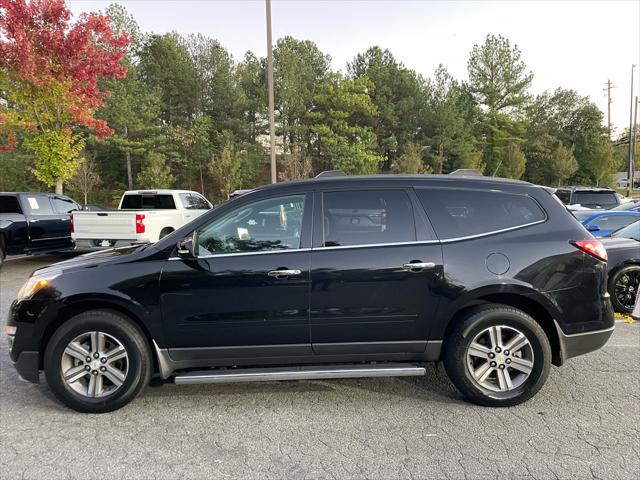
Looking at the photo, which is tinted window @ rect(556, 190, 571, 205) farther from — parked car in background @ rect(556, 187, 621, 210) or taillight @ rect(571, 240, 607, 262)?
taillight @ rect(571, 240, 607, 262)

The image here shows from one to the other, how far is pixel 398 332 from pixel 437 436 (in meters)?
0.77

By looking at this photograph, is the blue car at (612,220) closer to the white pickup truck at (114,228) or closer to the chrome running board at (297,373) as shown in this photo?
the chrome running board at (297,373)

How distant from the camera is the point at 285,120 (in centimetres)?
3866

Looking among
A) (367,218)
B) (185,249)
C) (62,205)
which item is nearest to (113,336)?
(185,249)

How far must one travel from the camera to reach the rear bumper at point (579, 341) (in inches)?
138

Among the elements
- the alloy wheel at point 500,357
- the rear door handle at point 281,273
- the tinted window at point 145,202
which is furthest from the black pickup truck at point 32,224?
the alloy wheel at point 500,357

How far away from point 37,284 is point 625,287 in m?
6.95

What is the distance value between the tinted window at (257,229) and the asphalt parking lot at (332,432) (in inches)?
50.6

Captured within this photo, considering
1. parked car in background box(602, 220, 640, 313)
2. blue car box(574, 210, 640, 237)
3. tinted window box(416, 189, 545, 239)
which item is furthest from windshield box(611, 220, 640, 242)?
tinted window box(416, 189, 545, 239)

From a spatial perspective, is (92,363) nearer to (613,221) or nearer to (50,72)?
(613,221)

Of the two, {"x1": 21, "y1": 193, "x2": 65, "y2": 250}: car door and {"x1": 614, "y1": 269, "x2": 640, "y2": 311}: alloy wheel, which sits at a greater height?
{"x1": 21, "y1": 193, "x2": 65, "y2": 250}: car door

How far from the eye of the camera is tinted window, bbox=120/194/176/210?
12.0 m

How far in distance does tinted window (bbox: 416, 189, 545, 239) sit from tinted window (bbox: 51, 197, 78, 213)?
33.7 ft

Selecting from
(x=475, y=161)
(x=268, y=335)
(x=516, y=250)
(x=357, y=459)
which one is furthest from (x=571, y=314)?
(x=475, y=161)
